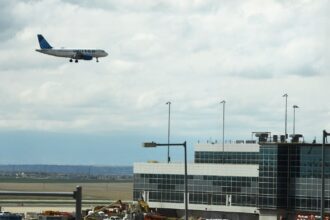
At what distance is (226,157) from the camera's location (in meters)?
164

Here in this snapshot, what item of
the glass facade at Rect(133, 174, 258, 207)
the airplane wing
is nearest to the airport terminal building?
the glass facade at Rect(133, 174, 258, 207)

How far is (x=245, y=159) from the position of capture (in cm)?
15938

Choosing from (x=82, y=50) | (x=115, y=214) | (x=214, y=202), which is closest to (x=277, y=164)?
(x=214, y=202)

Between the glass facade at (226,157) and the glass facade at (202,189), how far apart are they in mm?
9458

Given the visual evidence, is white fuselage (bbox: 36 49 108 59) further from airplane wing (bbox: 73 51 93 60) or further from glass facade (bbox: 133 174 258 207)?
glass facade (bbox: 133 174 258 207)

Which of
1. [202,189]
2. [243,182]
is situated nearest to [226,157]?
[202,189]

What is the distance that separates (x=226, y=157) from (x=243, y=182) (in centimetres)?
1966

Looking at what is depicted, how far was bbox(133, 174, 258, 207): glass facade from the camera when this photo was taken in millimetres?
144125

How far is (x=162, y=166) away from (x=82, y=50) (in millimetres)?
39452

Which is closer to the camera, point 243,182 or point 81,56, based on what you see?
point 243,182

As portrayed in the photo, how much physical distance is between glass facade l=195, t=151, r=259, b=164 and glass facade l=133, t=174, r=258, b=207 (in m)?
9.46

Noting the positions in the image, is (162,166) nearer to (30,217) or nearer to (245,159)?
(245,159)

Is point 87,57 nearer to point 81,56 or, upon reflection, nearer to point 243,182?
point 81,56

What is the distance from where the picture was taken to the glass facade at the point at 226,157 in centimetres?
15812
